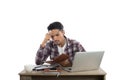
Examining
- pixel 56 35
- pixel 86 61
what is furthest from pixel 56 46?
pixel 86 61

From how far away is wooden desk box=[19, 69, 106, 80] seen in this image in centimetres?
262

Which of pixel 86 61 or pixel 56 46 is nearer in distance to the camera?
pixel 86 61

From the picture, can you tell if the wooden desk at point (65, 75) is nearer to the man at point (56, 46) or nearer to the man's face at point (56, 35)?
the man at point (56, 46)

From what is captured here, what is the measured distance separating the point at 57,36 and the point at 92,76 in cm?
54

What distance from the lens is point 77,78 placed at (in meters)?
2.69

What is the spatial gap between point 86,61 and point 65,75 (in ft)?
0.76

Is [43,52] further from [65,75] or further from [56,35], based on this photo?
[65,75]

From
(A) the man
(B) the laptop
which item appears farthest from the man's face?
(B) the laptop

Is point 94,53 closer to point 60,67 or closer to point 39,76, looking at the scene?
point 60,67

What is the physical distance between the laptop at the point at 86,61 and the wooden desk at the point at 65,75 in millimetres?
56

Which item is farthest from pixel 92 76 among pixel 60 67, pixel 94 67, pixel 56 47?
pixel 56 47

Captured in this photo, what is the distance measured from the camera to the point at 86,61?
267cm

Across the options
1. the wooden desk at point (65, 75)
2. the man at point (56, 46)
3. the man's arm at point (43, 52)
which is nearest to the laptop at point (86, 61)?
the wooden desk at point (65, 75)

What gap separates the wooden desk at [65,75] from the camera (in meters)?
2.62
